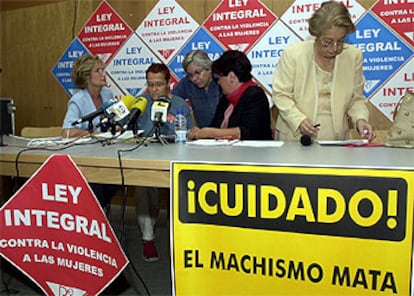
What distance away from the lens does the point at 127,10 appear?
12.7 ft

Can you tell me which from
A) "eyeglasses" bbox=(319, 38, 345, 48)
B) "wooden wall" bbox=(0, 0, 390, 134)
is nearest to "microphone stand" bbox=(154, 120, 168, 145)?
"eyeglasses" bbox=(319, 38, 345, 48)

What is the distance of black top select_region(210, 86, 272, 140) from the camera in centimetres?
218

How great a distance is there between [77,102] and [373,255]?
217 cm

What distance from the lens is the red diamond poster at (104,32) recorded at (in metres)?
3.93

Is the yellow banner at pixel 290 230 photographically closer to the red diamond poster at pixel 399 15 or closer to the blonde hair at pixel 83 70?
the blonde hair at pixel 83 70

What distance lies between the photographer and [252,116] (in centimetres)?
219

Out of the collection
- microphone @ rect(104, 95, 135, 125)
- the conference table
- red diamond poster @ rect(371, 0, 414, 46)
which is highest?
red diamond poster @ rect(371, 0, 414, 46)

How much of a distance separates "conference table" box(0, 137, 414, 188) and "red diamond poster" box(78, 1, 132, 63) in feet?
7.83

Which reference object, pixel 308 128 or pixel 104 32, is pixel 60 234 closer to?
pixel 308 128

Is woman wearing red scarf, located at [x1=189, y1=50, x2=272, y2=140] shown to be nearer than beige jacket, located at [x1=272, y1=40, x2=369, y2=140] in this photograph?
No

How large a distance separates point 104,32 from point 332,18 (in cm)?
268

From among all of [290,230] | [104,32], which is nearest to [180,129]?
[290,230]

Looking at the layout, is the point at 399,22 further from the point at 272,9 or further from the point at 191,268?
the point at 191,268

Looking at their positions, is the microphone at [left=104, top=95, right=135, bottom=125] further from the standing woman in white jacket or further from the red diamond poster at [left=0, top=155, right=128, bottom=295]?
the standing woman in white jacket
